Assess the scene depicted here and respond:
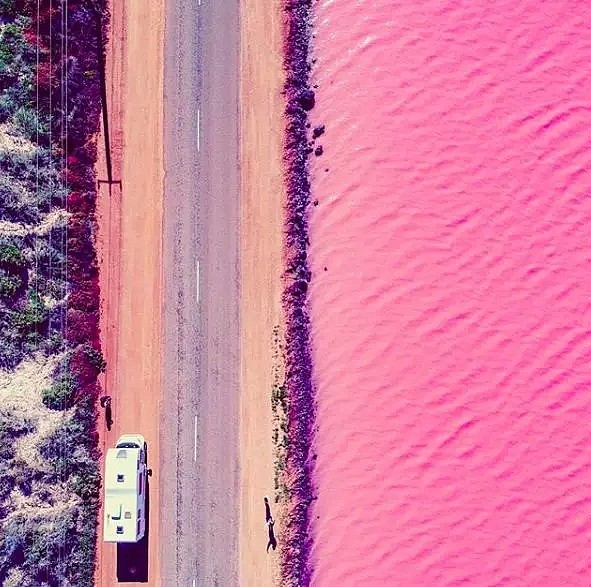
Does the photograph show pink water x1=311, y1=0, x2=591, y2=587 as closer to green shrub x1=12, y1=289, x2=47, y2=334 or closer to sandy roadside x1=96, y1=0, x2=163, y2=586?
sandy roadside x1=96, y1=0, x2=163, y2=586

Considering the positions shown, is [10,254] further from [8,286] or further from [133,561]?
[133,561]

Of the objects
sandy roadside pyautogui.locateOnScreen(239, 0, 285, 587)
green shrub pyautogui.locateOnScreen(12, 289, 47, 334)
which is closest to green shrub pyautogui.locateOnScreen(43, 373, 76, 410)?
green shrub pyautogui.locateOnScreen(12, 289, 47, 334)

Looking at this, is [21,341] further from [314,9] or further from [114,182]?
[314,9]

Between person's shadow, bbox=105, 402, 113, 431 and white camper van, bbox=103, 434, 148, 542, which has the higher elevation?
person's shadow, bbox=105, 402, 113, 431

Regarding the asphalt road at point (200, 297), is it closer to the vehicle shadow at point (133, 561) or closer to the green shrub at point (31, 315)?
the vehicle shadow at point (133, 561)

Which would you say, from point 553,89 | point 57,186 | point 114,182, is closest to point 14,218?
point 57,186

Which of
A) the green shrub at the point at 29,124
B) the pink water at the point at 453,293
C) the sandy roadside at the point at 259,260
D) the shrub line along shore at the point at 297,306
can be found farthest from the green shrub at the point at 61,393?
the pink water at the point at 453,293
